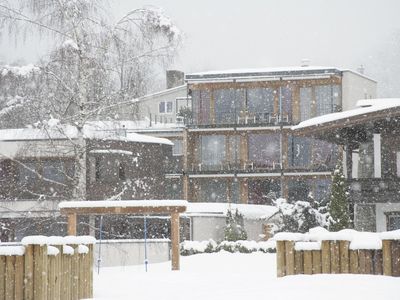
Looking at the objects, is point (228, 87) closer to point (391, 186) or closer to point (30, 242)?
point (391, 186)

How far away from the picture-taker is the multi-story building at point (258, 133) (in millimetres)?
47875

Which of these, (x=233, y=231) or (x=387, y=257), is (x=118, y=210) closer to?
(x=387, y=257)

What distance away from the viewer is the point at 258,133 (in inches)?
1939

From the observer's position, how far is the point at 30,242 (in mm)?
11633

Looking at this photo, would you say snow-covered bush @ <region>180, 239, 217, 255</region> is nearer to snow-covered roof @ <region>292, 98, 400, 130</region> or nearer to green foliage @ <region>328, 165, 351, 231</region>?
green foliage @ <region>328, 165, 351, 231</region>

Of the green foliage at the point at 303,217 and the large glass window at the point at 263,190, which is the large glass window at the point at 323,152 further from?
the green foliage at the point at 303,217

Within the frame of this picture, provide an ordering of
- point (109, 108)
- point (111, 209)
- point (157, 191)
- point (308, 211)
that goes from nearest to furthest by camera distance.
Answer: point (111, 209) < point (109, 108) < point (308, 211) < point (157, 191)

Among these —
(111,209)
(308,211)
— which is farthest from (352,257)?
(308,211)

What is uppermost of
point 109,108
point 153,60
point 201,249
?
point 153,60

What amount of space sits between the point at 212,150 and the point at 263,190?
14.3 feet

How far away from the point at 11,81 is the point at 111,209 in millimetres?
4858

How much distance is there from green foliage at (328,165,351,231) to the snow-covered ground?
273 inches

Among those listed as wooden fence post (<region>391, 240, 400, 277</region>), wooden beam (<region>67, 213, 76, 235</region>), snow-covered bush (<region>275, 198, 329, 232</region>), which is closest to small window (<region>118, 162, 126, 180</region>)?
snow-covered bush (<region>275, 198, 329, 232</region>)

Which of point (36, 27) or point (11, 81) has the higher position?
point (36, 27)
